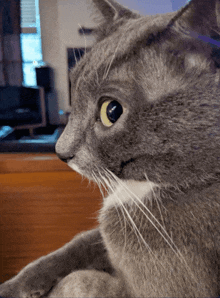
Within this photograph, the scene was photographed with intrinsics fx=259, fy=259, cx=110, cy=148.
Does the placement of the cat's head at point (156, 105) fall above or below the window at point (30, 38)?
below

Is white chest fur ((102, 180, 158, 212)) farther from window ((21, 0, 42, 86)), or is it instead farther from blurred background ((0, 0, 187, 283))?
window ((21, 0, 42, 86))

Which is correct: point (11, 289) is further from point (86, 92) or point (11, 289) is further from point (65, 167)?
point (86, 92)

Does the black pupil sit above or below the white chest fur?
A: above

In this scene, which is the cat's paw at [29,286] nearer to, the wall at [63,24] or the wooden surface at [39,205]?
the wooden surface at [39,205]

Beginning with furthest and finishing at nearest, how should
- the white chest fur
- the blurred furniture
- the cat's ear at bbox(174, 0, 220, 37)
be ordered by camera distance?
the blurred furniture
the white chest fur
the cat's ear at bbox(174, 0, 220, 37)

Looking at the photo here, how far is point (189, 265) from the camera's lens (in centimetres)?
41

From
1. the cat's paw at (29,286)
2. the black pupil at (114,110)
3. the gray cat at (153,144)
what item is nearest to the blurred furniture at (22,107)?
the gray cat at (153,144)

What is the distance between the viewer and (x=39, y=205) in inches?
26.9

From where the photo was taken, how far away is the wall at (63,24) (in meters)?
0.48

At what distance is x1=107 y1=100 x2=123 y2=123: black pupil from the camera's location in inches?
15.8

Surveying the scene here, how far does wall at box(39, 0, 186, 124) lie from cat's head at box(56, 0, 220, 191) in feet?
0.20

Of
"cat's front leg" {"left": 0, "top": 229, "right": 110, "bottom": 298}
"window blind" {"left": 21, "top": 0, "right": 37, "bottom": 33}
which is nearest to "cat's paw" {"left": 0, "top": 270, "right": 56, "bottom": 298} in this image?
"cat's front leg" {"left": 0, "top": 229, "right": 110, "bottom": 298}

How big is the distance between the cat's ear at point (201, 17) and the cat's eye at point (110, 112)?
141 mm

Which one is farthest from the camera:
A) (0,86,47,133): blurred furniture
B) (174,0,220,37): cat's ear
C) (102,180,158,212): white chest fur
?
(0,86,47,133): blurred furniture
